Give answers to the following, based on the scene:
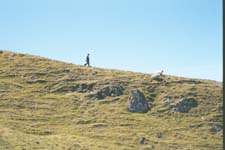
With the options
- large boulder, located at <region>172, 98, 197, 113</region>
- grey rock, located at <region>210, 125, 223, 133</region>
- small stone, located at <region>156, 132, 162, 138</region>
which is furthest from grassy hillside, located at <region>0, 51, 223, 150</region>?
large boulder, located at <region>172, 98, 197, 113</region>

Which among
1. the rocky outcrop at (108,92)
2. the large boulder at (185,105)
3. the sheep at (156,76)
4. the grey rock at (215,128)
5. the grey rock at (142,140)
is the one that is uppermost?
the sheep at (156,76)

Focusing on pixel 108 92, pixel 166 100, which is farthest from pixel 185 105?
pixel 108 92

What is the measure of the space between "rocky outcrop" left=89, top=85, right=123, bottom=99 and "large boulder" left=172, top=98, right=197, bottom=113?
10146 mm

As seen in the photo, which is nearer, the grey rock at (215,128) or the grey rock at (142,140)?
the grey rock at (142,140)

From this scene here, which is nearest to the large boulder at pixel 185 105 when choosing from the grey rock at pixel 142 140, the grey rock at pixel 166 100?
the grey rock at pixel 166 100

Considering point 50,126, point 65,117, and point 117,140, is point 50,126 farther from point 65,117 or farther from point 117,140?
point 117,140

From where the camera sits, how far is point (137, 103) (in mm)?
76375

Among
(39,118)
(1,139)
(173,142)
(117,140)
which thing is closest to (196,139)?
(173,142)

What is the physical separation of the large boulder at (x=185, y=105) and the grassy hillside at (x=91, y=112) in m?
1.01

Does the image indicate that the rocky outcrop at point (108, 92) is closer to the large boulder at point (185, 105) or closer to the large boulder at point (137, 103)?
the large boulder at point (137, 103)

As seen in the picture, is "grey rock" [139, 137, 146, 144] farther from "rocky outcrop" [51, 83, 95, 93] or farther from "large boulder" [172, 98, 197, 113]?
"rocky outcrop" [51, 83, 95, 93]

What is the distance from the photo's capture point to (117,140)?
2457 inches

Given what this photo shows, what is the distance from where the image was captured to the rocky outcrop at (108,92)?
267 feet

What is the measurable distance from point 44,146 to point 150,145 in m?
15.1
